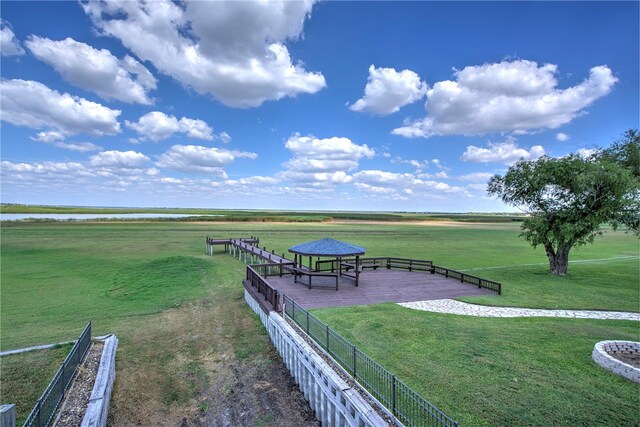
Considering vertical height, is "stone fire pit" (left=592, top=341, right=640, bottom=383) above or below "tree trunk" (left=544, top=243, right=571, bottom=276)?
below

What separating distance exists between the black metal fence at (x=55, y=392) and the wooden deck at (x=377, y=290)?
7.40m

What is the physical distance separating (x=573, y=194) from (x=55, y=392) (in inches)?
1049

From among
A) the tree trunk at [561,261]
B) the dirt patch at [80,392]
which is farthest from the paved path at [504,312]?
the dirt patch at [80,392]

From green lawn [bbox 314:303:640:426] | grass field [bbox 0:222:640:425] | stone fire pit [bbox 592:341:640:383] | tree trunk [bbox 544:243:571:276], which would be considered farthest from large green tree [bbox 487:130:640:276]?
stone fire pit [bbox 592:341:640:383]

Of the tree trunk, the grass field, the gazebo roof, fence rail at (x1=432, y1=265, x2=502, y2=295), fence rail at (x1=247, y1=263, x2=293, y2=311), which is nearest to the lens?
the grass field

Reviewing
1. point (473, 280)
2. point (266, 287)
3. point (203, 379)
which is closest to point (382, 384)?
point (203, 379)

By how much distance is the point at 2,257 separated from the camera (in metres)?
27.2

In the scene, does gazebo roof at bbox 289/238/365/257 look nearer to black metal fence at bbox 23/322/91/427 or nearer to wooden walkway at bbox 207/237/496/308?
wooden walkway at bbox 207/237/496/308

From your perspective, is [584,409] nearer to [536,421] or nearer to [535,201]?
[536,421]

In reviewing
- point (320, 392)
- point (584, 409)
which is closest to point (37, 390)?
point (320, 392)

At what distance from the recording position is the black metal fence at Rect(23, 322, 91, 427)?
16.6 ft

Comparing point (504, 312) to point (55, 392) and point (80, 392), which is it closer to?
point (80, 392)

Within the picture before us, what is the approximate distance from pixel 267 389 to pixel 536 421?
591cm

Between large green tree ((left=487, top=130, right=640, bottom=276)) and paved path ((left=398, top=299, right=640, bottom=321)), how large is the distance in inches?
327
